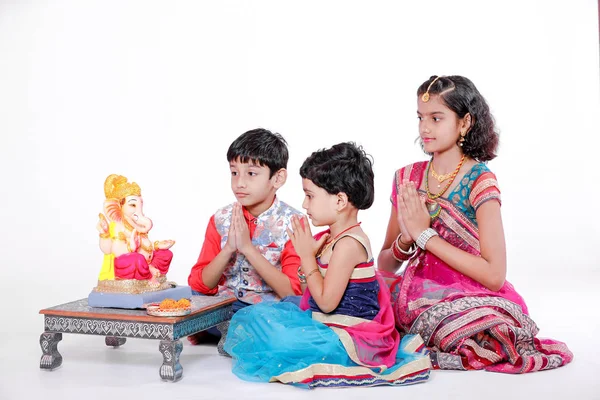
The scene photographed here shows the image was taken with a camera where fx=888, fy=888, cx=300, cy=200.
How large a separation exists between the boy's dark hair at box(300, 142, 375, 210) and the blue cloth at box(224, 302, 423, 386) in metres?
0.61

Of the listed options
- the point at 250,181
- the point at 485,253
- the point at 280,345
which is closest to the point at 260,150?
the point at 250,181

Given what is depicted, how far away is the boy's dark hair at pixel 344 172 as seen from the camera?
4.21 metres

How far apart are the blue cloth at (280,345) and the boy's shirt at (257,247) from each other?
0.59m

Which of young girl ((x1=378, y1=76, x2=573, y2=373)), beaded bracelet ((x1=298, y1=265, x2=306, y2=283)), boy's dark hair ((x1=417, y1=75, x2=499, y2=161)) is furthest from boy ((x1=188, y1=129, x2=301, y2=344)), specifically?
boy's dark hair ((x1=417, y1=75, x2=499, y2=161))

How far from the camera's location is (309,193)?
14.0 feet

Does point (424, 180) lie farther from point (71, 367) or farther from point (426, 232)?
point (71, 367)

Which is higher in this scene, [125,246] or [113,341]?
[125,246]

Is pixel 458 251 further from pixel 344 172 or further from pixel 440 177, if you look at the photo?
pixel 344 172

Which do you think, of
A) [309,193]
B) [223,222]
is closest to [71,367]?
[223,222]

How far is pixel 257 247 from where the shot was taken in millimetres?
4898

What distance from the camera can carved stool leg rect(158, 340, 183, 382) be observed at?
409 centimetres

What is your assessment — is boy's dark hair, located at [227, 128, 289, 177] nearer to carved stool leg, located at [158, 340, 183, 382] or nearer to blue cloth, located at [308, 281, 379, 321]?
blue cloth, located at [308, 281, 379, 321]

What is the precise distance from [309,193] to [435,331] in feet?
3.13

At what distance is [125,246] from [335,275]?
1.06 meters
